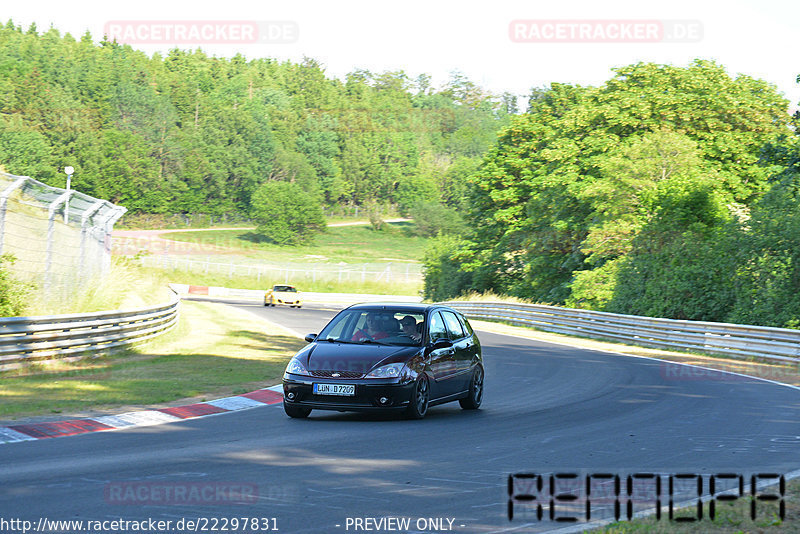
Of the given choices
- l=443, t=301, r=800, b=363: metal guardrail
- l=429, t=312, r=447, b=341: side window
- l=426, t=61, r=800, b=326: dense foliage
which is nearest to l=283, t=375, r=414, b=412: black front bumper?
l=429, t=312, r=447, b=341: side window

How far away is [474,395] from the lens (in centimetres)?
1338

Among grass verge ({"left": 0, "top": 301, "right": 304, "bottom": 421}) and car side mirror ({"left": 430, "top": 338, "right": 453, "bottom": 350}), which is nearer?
car side mirror ({"left": 430, "top": 338, "right": 453, "bottom": 350})

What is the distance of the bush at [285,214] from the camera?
11362 cm

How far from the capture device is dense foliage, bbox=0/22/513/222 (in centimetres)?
12088

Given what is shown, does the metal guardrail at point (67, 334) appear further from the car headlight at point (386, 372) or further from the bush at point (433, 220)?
the bush at point (433, 220)

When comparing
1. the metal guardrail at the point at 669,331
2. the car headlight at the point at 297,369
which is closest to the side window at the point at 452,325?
the car headlight at the point at 297,369

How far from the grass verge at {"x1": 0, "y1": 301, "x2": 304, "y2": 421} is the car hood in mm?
2695

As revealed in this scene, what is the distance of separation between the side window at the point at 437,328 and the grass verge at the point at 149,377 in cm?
364

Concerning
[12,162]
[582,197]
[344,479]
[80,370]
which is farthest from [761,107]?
[12,162]

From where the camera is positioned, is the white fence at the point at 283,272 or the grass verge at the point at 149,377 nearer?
the grass verge at the point at 149,377

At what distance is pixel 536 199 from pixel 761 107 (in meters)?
12.1

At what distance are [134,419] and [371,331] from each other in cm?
325

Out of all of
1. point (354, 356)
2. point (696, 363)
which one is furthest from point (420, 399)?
point (696, 363)

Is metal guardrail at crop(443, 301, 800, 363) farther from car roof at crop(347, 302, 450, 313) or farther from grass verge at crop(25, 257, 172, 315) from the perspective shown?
grass verge at crop(25, 257, 172, 315)
